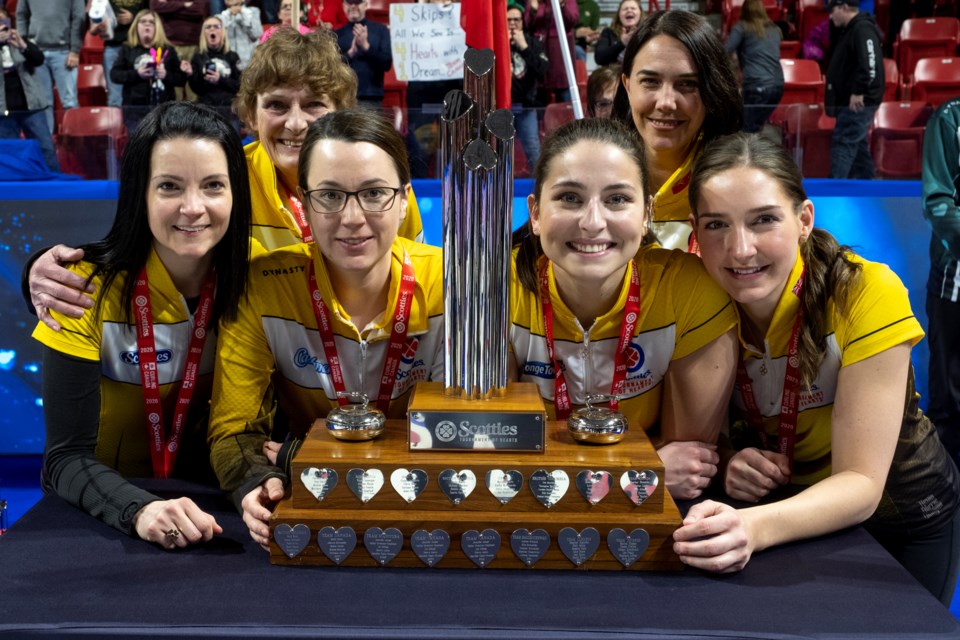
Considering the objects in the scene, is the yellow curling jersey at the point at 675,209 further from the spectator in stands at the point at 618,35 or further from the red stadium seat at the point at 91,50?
the red stadium seat at the point at 91,50

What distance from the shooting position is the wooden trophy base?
143 centimetres

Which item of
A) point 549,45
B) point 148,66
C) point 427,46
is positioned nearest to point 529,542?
point 427,46

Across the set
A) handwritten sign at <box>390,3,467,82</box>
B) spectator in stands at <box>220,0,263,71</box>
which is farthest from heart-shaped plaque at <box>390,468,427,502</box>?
spectator in stands at <box>220,0,263,71</box>

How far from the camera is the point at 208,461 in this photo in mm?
1913

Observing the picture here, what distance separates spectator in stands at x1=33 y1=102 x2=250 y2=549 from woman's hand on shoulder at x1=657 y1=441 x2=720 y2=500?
818mm

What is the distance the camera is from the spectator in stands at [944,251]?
10.3 feet

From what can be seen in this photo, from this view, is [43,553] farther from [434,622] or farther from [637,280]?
[637,280]

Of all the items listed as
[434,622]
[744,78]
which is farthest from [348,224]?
[744,78]

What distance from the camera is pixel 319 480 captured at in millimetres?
1432

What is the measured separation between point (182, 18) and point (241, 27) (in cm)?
53

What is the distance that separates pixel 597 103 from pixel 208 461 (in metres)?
2.40

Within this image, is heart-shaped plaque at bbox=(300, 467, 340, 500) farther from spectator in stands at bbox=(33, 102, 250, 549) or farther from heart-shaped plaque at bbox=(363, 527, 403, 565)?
spectator in stands at bbox=(33, 102, 250, 549)

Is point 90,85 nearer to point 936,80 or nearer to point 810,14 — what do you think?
point 810,14

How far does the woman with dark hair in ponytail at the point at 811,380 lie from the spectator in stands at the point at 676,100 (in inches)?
15.0
